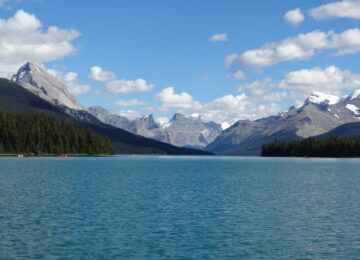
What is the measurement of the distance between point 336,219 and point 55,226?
32763 millimetres

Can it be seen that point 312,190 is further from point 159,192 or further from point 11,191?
point 11,191

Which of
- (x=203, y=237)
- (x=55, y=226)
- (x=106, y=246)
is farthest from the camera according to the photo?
(x=55, y=226)

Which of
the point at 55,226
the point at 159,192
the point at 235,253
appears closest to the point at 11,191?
the point at 159,192

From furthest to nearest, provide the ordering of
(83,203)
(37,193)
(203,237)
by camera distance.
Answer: (37,193)
(83,203)
(203,237)

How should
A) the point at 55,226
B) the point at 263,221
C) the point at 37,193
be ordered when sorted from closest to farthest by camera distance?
the point at 55,226 → the point at 263,221 → the point at 37,193

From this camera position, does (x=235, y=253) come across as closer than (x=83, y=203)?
Yes

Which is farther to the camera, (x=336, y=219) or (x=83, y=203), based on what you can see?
(x=83, y=203)

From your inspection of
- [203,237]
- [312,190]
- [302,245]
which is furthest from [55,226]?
[312,190]

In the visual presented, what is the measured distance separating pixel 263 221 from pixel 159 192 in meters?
34.4

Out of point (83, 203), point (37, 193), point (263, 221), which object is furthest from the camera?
point (37, 193)

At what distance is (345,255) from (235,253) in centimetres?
900

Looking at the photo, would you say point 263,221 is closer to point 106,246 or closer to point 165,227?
point 165,227

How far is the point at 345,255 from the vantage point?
3747 cm

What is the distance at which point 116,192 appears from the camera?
84.4 metres
